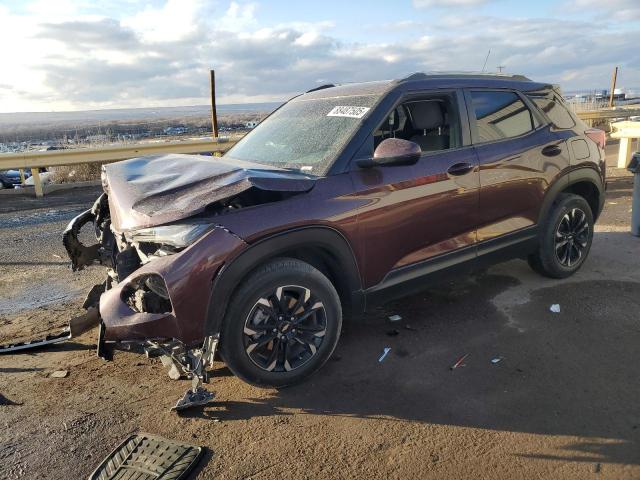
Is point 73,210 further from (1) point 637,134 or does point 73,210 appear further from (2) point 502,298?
(1) point 637,134

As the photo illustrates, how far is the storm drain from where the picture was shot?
2578 mm

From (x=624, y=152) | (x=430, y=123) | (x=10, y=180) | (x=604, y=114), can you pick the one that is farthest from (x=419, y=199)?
(x=10, y=180)

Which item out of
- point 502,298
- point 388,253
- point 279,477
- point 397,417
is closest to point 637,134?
point 502,298

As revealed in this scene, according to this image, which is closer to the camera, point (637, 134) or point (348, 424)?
point (348, 424)

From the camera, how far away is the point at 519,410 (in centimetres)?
300

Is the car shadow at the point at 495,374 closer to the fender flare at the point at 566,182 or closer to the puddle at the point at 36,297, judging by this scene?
the fender flare at the point at 566,182

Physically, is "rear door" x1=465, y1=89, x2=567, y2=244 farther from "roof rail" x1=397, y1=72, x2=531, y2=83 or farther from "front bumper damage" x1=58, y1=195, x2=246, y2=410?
"front bumper damage" x1=58, y1=195, x2=246, y2=410

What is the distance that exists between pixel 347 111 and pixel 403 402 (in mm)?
2107

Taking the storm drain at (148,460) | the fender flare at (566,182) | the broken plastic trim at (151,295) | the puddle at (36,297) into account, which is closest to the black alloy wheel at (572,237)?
the fender flare at (566,182)

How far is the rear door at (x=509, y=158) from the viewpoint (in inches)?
164

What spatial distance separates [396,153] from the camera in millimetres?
3361

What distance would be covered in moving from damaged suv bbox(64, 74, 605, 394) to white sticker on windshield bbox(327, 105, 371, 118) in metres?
0.02

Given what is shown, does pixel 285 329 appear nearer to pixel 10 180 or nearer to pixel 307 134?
pixel 307 134

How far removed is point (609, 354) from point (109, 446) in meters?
3.30
